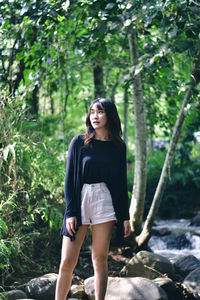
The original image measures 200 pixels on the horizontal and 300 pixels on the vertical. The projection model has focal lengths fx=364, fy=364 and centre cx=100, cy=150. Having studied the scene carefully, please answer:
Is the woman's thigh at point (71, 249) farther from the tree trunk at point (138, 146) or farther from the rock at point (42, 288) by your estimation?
the tree trunk at point (138, 146)

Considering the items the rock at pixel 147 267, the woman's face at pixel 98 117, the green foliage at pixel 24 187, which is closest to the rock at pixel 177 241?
the rock at pixel 147 267

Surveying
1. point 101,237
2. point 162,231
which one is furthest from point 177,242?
point 101,237

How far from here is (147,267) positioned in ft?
13.3

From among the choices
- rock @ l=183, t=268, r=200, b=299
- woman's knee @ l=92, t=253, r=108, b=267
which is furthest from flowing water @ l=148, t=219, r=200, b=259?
woman's knee @ l=92, t=253, r=108, b=267

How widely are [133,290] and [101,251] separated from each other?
2.36ft

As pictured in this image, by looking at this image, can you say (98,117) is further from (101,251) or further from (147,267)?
(147,267)

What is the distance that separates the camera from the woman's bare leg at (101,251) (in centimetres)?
284

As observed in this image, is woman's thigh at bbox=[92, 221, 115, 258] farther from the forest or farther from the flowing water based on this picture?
the flowing water

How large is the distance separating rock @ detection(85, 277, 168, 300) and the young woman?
1.60ft

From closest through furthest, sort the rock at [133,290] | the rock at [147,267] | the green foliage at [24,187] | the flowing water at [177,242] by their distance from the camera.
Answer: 1. the rock at [133,290]
2. the green foliage at [24,187]
3. the rock at [147,267]
4. the flowing water at [177,242]

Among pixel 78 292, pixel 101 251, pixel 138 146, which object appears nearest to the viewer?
pixel 101 251

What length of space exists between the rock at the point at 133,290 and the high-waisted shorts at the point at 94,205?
0.89 m

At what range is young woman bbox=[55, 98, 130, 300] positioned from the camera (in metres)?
2.78

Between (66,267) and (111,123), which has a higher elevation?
(111,123)
